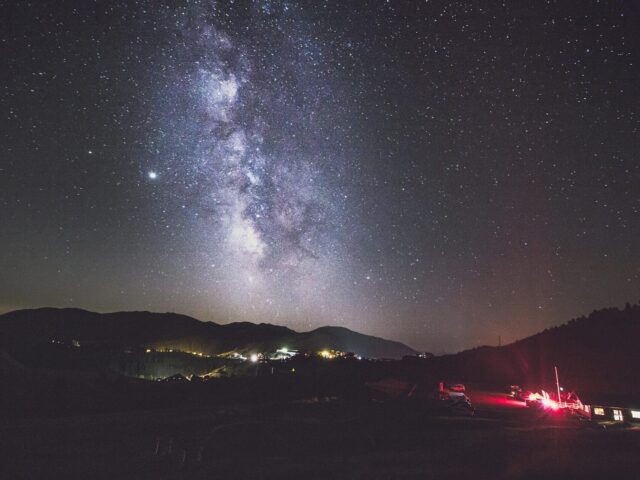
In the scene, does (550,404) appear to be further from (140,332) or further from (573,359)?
(140,332)

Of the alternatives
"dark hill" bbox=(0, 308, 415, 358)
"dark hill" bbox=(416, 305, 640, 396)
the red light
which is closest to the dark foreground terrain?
the red light

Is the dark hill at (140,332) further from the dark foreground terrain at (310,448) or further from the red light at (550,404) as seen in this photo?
the dark foreground terrain at (310,448)

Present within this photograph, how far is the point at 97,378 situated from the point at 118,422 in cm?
1563

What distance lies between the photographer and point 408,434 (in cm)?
1351

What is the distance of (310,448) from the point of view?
1158 centimetres

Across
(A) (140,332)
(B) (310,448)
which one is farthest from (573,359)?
(A) (140,332)

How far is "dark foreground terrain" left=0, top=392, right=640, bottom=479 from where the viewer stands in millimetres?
9227

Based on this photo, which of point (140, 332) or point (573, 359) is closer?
point (573, 359)

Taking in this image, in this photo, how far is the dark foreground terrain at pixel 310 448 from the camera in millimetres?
9227

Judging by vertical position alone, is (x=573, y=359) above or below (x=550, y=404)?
above

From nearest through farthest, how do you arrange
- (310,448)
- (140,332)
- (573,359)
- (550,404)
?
1. (310,448)
2. (550,404)
3. (573,359)
4. (140,332)

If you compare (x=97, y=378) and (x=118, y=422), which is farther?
(x=97, y=378)

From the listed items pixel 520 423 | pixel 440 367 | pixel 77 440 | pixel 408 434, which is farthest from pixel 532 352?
pixel 77 440

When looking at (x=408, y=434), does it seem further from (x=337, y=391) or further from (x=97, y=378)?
(x=97, y=378)
